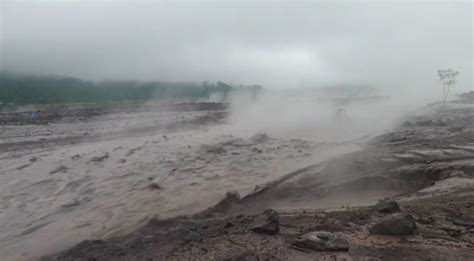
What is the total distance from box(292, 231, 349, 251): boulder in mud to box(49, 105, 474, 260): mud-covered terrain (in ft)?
0.05

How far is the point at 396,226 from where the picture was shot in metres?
5.93

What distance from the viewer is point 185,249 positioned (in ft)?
19.1

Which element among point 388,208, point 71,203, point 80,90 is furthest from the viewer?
point 80,90

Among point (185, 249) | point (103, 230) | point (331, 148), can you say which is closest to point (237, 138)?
point (331, 148)

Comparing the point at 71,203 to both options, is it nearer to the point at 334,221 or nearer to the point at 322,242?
the point at 334,221

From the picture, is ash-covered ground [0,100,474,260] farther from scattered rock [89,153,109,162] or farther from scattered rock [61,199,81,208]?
scattered rock [89,153,109,162]

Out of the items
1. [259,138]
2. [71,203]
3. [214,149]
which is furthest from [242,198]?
[259,138]

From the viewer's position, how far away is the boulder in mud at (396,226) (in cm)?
589

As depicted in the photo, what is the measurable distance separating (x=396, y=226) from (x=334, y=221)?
103cm

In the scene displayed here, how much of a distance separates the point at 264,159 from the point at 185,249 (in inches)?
290

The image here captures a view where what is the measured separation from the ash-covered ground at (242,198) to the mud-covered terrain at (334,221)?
0.02 metres

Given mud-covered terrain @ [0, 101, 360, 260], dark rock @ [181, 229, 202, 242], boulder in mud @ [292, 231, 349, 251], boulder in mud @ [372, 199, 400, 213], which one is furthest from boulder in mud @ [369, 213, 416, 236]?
mud-covered terrain @ [0, 101, 360, 260]

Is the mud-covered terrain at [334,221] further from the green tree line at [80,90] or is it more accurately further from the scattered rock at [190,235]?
the green tree line at [80,90]

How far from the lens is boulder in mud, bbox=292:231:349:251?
551cm
